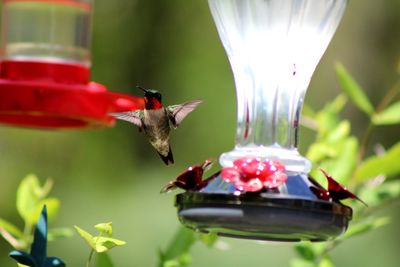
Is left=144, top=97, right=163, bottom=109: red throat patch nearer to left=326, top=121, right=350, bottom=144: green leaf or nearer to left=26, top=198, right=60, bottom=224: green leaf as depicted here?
left=26, top=198, right=60, bottom=224: green leaf

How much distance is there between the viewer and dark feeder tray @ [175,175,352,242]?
2367 millimetres

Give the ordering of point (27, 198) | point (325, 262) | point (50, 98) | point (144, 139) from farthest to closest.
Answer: point (144, 139) < point (50, 98) < point (27, 198) < point (325, 262)

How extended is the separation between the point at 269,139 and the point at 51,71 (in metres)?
1.29

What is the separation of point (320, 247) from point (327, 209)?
30.9 inches

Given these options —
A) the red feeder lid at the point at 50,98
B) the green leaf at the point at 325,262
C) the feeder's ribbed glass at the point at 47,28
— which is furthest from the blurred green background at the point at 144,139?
the green leaf at the point at 325,262

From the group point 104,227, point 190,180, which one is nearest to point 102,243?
point 104,227

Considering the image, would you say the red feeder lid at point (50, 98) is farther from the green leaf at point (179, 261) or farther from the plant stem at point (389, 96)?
the plant stem at point (389, 96)

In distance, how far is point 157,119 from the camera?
2689mm

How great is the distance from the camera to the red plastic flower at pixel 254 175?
2395 mm

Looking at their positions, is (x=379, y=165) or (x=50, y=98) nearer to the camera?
(x=379, y=165)

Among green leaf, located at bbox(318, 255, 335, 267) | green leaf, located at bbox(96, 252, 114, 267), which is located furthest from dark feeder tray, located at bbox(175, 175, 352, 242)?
green leaf, located at bbox(318, 255, 335, 267)

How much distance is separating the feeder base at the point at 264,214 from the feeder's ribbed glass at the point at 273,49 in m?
0.36

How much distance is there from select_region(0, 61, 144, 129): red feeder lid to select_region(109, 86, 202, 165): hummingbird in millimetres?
687

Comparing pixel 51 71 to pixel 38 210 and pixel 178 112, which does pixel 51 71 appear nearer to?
pixel 38 210
